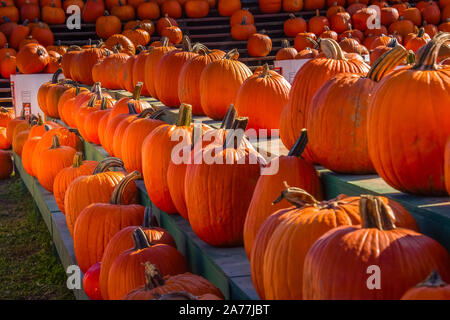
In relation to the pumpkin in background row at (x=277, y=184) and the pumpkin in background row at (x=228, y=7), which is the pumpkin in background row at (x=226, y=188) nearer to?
the pumpkin in background row at (x=277, y=184)

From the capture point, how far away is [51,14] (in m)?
10.2

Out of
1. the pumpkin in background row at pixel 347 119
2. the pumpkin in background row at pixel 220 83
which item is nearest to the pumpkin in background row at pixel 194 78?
the pumpkin in background row at pixel 220 83

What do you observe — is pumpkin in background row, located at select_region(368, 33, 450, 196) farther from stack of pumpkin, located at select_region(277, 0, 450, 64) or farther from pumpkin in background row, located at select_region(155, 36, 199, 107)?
stack of pumpkin, located at select_region(277, 0, 450, 64)

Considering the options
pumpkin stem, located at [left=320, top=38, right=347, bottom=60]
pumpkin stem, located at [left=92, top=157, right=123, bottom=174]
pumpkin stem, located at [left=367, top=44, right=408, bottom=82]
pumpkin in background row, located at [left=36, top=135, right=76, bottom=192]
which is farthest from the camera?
pumpkin in background row, located at [left=36, top=135, right=76, bottom=192]

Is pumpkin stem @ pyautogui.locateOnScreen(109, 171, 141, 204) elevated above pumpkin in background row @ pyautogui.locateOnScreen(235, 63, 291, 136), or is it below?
below

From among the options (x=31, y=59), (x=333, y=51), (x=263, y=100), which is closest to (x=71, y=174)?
(x=263, y=100)

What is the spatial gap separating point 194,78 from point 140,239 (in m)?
1.43

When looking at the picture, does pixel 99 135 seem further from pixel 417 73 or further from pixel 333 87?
pixel 417 73

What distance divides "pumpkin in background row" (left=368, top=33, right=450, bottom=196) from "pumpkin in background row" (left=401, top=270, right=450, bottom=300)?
60 cm

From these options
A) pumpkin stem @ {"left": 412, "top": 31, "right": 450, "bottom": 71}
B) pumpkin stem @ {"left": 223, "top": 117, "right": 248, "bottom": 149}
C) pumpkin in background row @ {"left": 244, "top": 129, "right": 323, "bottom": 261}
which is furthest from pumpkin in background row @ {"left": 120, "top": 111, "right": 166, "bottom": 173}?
pumpkin stem @ {"left": 412, "top": 31, "right": 450, "bottom": 71}

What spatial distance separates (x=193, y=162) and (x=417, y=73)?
2.93 ft

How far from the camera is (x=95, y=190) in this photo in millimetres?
3275

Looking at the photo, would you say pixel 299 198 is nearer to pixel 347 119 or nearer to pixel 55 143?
pixel 347 119

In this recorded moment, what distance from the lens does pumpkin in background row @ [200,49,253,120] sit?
3297 millimetres
